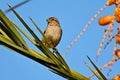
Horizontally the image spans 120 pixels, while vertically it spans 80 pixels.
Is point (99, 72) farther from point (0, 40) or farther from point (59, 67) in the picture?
point (0, 40)

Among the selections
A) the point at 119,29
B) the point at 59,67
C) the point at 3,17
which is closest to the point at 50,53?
the point at 59,67

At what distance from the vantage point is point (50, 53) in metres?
0.88

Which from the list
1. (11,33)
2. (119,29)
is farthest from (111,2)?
(11,33)

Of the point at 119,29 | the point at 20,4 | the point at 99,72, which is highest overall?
the point at 20,4

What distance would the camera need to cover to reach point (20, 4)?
1038 mm

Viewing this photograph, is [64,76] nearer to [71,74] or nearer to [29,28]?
[71,74]

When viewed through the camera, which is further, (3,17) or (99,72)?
(99,72)

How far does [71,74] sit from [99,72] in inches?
4.1

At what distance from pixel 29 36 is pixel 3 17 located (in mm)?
106

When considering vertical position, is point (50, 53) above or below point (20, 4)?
below

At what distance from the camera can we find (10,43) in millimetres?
858

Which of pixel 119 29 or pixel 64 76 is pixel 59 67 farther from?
pixel 119 29

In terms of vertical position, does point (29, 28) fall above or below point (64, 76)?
above

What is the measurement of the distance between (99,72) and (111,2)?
23 cm
